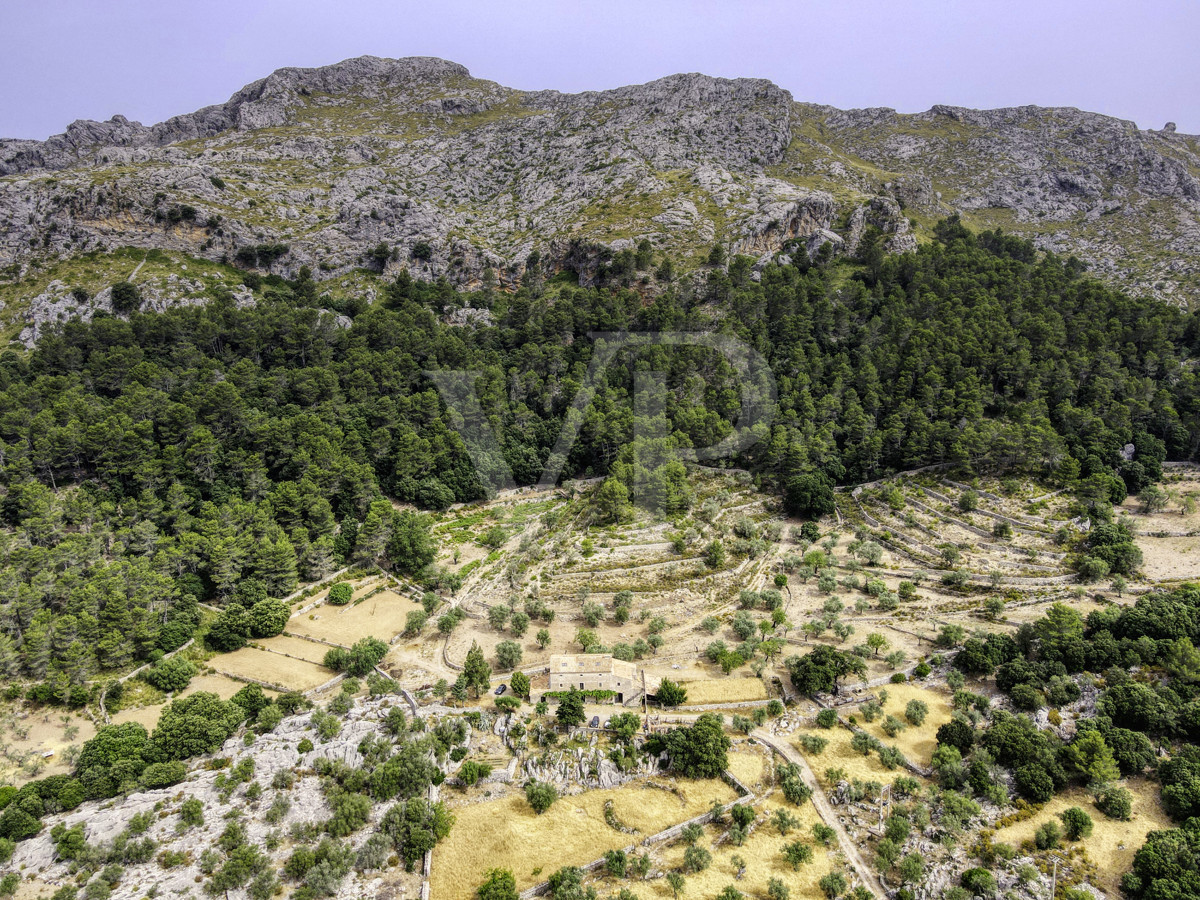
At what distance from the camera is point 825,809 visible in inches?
1497

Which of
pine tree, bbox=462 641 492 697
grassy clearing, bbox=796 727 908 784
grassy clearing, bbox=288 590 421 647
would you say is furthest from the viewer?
grassy clearing, bbox=288 590 421 647

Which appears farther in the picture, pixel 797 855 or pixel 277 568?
pixel 277 568

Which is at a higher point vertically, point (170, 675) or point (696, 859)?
point (170, 675)

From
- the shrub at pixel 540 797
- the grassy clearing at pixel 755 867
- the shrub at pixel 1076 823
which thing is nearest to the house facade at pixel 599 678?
the shrub at pixel 540 797

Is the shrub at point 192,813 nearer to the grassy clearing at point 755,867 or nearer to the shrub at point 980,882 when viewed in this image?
the grassy clearing at point 755,867

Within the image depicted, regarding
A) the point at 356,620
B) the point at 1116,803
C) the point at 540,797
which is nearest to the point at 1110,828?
the point at 1116,803

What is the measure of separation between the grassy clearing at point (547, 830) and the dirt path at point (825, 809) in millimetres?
5329

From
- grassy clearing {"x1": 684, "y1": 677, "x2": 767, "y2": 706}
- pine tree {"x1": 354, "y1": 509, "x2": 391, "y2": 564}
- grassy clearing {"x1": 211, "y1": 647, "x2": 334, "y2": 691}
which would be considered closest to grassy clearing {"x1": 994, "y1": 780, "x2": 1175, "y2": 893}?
grassy clearing {"x1": 684, "y1": 677, "x2": 767, "y2": 706}

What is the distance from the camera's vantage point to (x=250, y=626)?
175 feet

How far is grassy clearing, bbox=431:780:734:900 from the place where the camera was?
34594mm

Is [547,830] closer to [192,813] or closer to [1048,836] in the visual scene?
[192,813]

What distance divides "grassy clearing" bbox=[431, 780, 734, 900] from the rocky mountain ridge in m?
107

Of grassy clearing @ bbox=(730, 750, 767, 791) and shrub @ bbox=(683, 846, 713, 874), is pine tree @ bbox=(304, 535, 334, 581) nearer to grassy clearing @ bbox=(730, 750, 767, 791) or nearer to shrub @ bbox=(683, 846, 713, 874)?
grassy clearing @ bbox=(730, 750, 767, 791)

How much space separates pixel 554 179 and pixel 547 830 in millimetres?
152850
